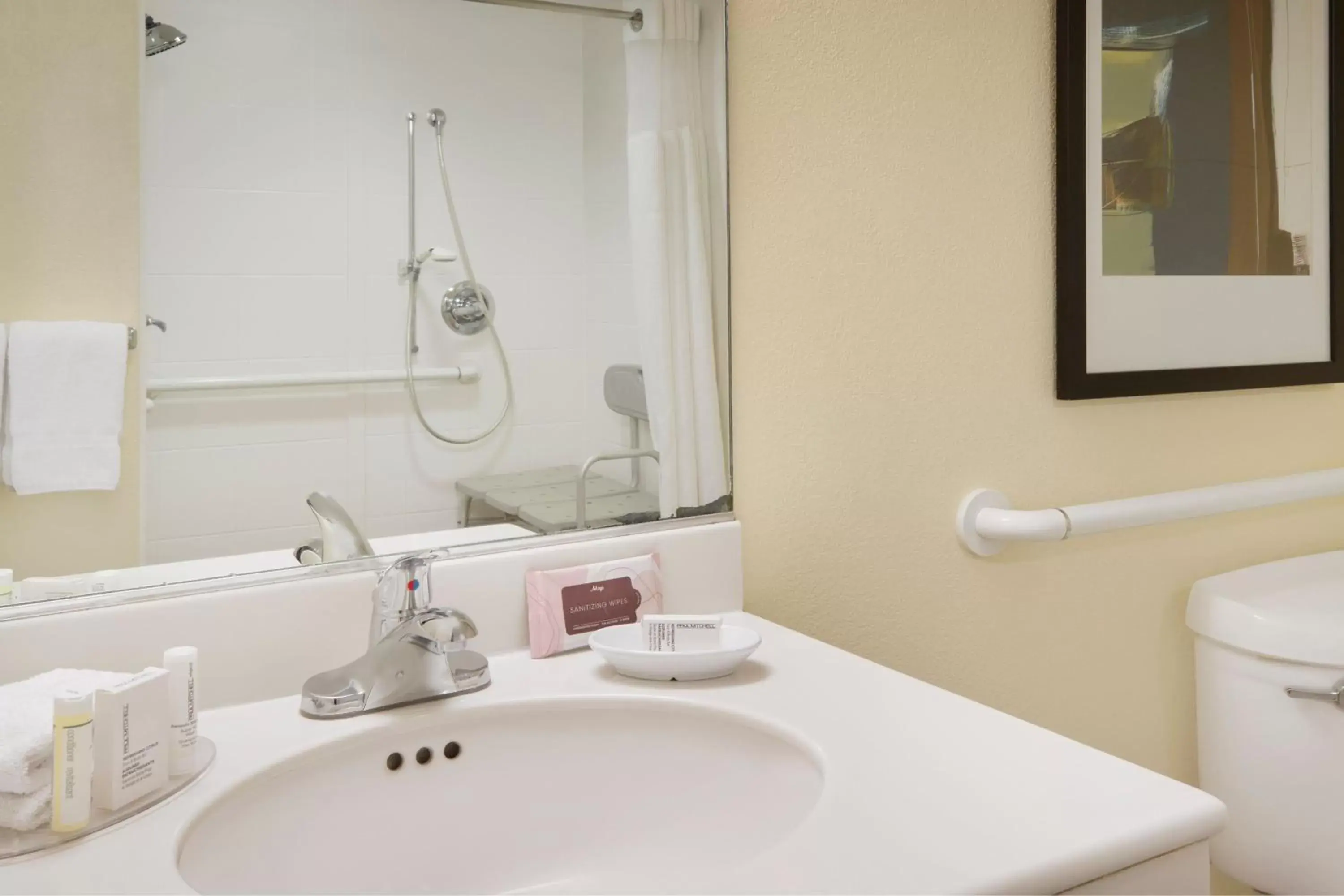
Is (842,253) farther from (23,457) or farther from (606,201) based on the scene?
(23,457)

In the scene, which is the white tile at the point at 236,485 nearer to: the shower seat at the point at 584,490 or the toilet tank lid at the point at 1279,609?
the shower seat at the point at 584,490

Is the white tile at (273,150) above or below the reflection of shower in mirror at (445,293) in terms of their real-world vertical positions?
above

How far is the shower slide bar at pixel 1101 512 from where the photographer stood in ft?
4.32

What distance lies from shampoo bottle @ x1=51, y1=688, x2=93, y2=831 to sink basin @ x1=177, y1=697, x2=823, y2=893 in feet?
0.39

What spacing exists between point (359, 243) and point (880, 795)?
630 mm

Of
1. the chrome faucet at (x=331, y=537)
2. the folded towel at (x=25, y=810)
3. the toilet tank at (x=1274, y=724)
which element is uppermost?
the chrome faucet at (x=331, y=537)

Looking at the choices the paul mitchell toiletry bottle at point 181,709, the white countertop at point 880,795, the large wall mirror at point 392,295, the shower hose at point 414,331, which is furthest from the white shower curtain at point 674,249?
the paul mitchell toiletry bottle at point 181,709

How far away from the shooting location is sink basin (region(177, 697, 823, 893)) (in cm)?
81

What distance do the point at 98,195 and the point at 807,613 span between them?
819mm

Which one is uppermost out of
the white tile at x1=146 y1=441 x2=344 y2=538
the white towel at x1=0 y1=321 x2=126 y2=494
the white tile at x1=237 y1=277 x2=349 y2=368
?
the white tile at x1=237 y1=277 x2=349 y2=368

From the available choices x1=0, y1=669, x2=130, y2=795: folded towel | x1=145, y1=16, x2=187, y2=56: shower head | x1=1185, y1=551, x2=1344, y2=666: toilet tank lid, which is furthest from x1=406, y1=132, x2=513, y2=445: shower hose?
x1=1185, y1=551, x2=1344, y2=666: toilet tank lid

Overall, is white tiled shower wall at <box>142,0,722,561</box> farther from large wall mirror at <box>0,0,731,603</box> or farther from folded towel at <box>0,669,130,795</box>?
folded towel at <box>0,669,130,795</box>

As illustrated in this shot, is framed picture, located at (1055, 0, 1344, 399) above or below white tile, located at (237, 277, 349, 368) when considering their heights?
above

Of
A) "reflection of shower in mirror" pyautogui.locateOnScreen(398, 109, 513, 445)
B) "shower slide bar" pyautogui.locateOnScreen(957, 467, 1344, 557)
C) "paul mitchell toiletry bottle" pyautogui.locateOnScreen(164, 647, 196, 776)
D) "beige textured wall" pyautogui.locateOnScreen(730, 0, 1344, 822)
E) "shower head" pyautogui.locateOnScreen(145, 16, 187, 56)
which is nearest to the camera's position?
"paul mitchell toiletry bottle" pyautogui.locateOnScreen(164, 647, 196, 776)
